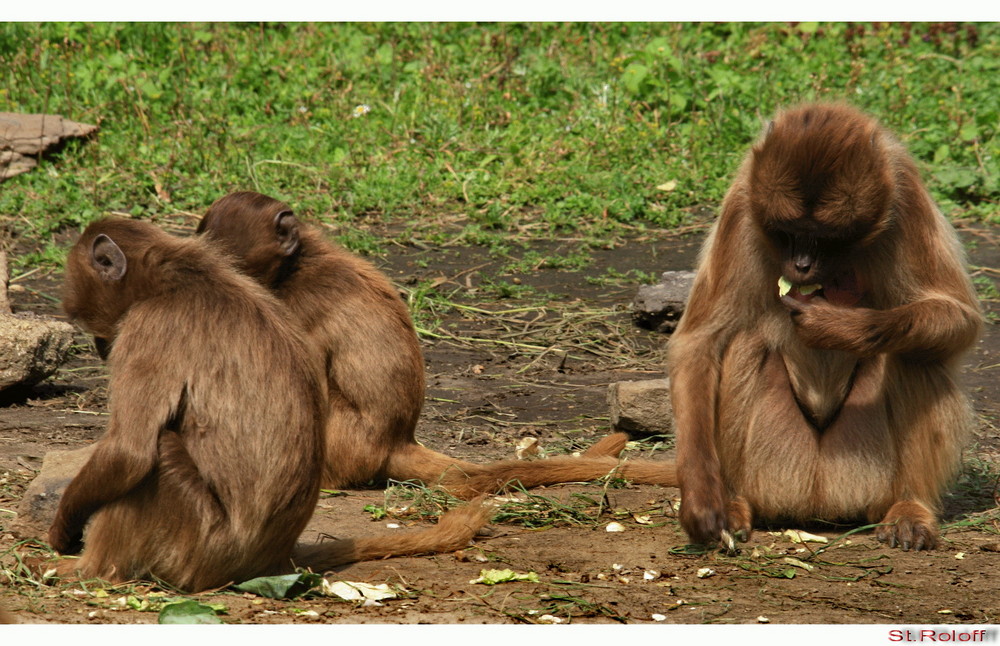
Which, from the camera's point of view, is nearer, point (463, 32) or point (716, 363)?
point (716, 363)

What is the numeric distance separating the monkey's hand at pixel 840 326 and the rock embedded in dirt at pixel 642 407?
1.89 m

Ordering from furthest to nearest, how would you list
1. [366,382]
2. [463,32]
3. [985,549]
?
[463,32], [366,382], [985,549]

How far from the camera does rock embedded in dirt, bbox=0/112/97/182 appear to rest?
11867mm

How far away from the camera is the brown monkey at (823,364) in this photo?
5473mm

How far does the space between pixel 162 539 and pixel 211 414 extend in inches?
21.4

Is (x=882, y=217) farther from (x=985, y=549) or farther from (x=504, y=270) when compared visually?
(x=504, y=270)

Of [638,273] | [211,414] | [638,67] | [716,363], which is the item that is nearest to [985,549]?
[716,363]

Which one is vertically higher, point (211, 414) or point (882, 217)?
point (882, 217)

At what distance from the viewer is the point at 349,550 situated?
532 centimetres

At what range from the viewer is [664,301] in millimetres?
9266

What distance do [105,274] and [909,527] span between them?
3.89 m

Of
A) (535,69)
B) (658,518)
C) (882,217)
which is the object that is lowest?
(658,518)

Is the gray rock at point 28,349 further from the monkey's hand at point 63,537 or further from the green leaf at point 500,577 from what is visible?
the green leaf at point 500,577

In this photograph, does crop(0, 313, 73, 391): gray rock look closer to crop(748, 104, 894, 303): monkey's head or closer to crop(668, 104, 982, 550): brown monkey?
crop(668, 104, 982, 550): brown monkey
